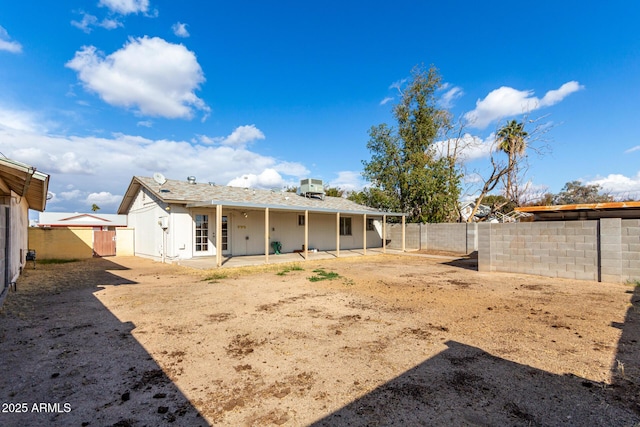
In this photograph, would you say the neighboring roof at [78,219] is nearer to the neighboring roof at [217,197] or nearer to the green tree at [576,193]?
the neighboring roof at [217,197]

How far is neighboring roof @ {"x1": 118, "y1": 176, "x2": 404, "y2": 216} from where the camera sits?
1261cm

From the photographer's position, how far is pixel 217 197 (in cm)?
1509

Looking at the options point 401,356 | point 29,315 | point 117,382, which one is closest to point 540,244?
point 401,356

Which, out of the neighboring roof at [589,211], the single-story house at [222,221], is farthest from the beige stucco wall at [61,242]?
the neighboring roof at [589,211]

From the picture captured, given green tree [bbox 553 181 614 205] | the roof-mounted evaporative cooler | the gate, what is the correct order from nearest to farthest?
the gate, the roof-mounted evaporative cooler, green tree [bbox 553 181 614 205]

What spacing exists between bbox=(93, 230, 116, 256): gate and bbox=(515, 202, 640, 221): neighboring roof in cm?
1868

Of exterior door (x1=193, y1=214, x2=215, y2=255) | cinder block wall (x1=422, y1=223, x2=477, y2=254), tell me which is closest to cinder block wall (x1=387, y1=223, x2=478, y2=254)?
cinder block wall (x1=422, y1=223, x2=477, y2=254)

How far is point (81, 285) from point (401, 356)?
876 centimetres

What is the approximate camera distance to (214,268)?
11117 millimetres

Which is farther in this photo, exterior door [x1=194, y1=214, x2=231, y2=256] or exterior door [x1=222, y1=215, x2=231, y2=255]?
exterior door [x1=222, y1=215, x2=231, y2=255]

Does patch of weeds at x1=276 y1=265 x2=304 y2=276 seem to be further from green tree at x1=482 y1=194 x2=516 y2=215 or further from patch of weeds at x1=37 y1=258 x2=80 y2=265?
green tree at x1=482 y1=194 x2=516 y2=215

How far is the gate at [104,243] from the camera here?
16406 mm

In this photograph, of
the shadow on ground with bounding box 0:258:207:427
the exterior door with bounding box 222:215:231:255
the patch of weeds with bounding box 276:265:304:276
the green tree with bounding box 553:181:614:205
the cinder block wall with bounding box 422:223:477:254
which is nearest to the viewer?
the shadow on ground with bounding box 0:258:207:427

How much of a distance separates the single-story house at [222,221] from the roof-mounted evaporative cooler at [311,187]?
0.22 ft
